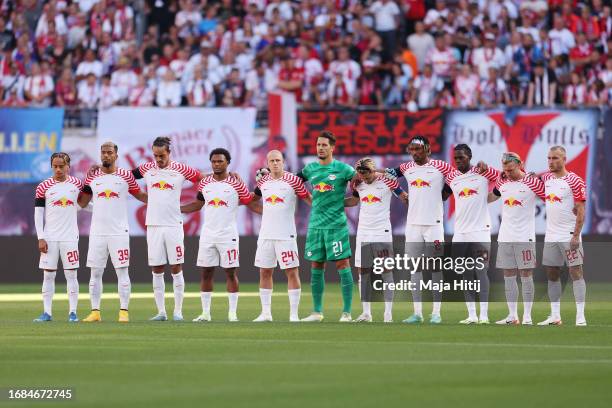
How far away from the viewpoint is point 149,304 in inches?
1032

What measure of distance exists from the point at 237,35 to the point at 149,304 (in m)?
13.1

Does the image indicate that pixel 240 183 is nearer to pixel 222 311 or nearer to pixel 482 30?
pixel 222 311

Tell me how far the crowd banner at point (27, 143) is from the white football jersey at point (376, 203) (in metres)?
14.4

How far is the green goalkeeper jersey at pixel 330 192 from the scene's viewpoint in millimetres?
21078

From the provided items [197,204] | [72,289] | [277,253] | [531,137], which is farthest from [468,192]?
[531,137]

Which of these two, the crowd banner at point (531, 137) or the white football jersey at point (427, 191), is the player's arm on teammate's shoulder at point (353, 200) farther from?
the crowd banner at point (531, 137)

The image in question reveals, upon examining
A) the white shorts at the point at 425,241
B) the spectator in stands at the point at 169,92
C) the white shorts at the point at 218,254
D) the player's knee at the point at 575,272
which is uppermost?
the spectator in stands at the point at 169,92

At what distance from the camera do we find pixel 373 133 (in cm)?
3366

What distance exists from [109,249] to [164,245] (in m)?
0.82

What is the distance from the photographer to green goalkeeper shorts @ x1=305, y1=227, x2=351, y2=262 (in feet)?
68.8

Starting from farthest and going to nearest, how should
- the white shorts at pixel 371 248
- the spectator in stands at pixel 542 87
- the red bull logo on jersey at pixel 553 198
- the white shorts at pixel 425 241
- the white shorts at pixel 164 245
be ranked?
the spectator in stands at pixel 542 87 → the white shorts at pixel 164 245 → the white shorts at pixel 371 248 → the white shorts at pixel 425 241 → the red bull logo on jersey at pixel 553 198

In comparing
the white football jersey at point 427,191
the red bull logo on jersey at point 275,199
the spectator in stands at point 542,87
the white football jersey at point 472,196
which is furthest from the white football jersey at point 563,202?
the spectator in stands at point 542,87

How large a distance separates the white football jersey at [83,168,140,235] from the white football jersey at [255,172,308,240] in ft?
6.66

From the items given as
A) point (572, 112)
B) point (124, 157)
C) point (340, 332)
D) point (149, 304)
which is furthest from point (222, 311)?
point (572, 112)
